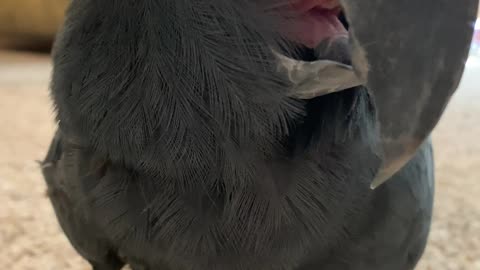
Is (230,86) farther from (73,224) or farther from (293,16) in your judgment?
(73,224)

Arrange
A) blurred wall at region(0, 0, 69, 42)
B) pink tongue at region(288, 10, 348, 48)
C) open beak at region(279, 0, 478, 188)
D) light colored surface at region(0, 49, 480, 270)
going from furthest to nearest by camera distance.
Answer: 1. blurred wall at region(0, 0, 69, 42)
2. light colored surface at region(0, 49, 480, 270)
3. pink tongue at region(288, 10, 348, 48)
4. open beak at region(279, 0, 478, 188)

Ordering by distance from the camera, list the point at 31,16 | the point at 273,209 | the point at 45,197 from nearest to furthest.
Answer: the point at 273,209, the point at 45,197, the point at 31,16

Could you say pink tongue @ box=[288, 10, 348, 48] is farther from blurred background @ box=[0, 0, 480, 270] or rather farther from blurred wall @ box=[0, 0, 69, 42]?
blurred wall @ box=[0, 0, 69, 42]

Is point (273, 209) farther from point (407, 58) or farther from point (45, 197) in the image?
point (45, 197)

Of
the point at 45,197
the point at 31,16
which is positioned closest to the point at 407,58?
the point at 45,197

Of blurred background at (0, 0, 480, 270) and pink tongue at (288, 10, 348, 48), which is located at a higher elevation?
pink tongue at (288, 10, 348, 48)

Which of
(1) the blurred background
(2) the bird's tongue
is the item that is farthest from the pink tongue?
(1) the blurred background

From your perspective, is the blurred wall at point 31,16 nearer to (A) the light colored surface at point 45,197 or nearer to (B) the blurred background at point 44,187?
(B) the blurred background at point 44,187

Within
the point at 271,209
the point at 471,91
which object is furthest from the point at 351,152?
the point at 471,91
